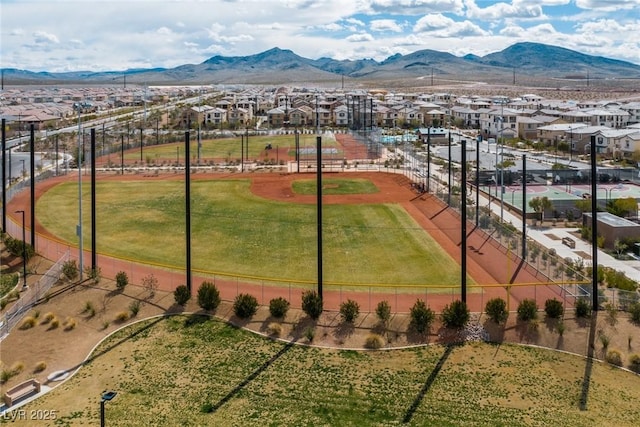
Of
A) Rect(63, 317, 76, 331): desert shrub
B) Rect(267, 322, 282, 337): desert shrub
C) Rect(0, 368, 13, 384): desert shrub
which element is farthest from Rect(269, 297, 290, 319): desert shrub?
Rect(0, 368, 13, 384): desert shrub

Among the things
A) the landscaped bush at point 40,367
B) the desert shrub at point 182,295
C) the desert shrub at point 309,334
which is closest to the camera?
the landscaped bush at point 40,367

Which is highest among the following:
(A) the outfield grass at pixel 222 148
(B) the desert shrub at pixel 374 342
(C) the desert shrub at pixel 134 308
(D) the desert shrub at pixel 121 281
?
(A) the outfield grass at pixel 222 148

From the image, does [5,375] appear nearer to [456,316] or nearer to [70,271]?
[70,271]

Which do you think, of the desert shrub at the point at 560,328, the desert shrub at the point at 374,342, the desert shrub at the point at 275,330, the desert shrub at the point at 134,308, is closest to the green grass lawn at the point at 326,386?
the desert shrub at the point at 374,342

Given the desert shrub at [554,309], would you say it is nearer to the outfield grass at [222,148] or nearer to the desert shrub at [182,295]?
the desert shrub at [182,295]

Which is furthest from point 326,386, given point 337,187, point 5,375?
point 337,187

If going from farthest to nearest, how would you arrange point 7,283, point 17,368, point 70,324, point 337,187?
1. point 337,187
2. point 7,283
3. point 70,324
4. point 17,368

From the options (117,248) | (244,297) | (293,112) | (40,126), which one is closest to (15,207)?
(117,248)

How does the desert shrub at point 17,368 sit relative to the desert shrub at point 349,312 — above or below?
below
